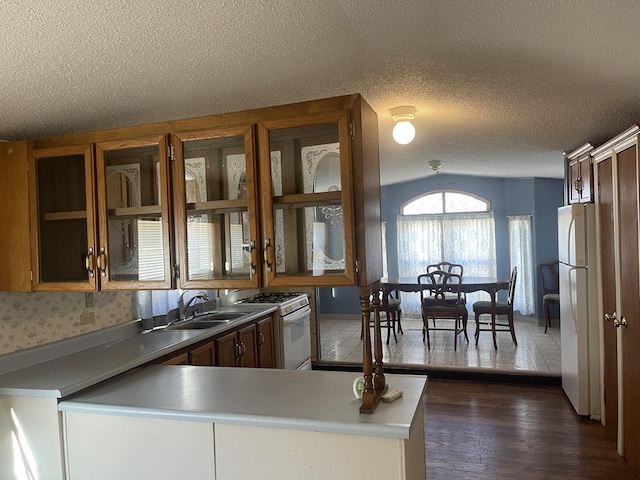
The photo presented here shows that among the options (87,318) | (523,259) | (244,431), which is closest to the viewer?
(244,431)

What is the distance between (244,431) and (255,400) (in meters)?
0.15

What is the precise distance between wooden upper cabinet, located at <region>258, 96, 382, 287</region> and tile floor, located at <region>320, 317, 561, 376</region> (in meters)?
3.45

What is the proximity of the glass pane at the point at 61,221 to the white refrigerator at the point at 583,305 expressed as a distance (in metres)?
3.27

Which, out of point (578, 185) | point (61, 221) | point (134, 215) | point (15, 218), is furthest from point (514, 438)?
point (15, 218)

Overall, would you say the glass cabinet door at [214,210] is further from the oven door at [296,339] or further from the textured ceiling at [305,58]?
the oven door at [296,339]

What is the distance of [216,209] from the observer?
6.36ft

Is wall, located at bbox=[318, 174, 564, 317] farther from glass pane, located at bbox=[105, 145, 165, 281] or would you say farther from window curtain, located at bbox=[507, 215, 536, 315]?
glass pane, located at bbox=[105, 145, 165, 281]

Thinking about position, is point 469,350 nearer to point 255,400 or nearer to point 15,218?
point 255,400

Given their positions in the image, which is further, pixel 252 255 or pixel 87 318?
pixel 87 318

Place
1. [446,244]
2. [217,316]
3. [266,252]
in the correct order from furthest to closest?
[446,244] → [217,316] → [266,252]

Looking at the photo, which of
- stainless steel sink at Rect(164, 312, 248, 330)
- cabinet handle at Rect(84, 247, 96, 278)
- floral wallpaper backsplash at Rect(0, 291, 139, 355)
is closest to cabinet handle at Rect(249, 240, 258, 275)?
cabinet handle at Rect(84, 247, 96, 278)

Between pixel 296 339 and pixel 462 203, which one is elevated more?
pixel 462 203

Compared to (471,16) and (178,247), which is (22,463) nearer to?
(178,247)

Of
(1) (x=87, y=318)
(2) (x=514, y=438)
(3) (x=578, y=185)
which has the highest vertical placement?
Result: (3) (x=578, y=185)
